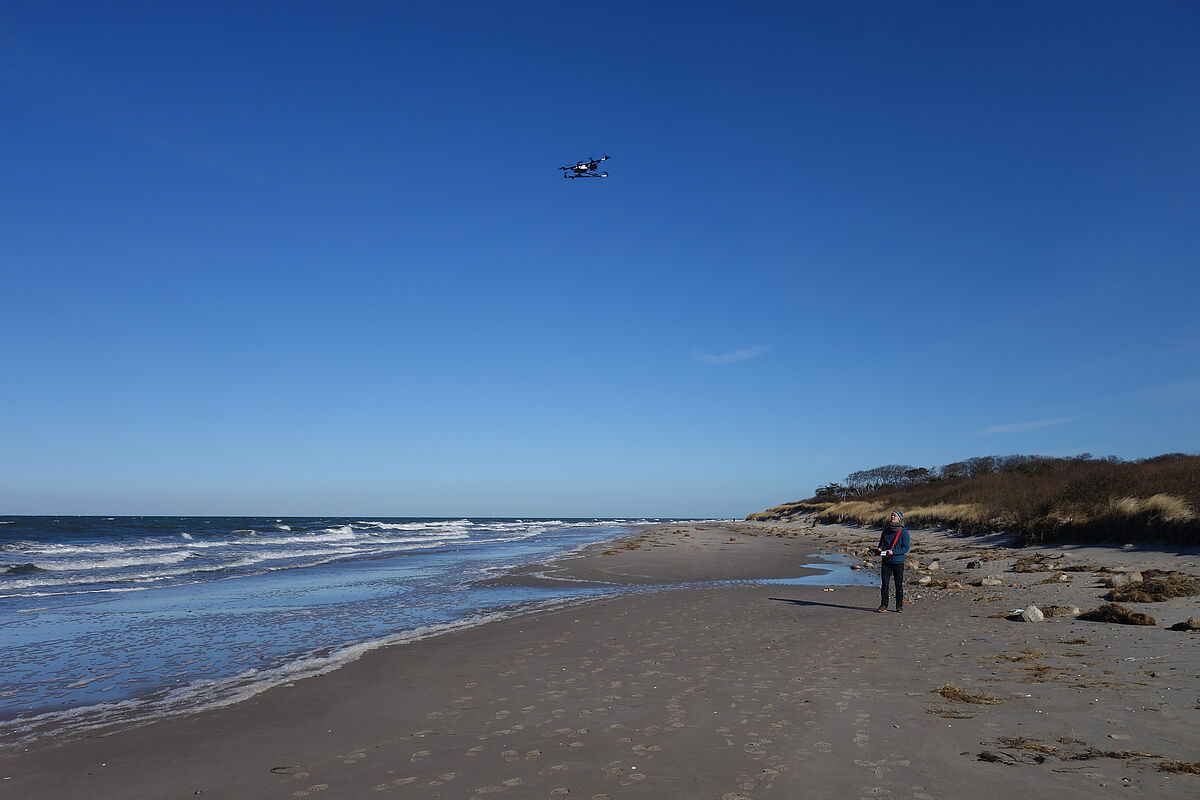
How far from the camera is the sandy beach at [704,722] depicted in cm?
521

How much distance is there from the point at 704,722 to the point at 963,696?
286 centimetres

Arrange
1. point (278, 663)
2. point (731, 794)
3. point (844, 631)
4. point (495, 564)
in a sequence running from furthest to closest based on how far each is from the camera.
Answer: point (495, 564), point (844, 631), point (278, 663), point (731, 794)

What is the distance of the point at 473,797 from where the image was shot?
5.00 metres

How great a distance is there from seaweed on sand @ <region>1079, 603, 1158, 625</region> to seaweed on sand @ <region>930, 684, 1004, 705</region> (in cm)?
538

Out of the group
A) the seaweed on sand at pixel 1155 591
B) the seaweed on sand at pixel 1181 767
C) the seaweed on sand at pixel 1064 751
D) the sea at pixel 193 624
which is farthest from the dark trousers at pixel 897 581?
the seaweed on sand at pixel 1181 767

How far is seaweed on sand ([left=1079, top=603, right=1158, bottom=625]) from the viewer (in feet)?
34.7

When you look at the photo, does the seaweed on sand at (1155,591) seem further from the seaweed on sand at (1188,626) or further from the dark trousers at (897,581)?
the dark trousers at (897,581)

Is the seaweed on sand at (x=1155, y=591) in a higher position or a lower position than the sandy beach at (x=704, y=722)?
higher

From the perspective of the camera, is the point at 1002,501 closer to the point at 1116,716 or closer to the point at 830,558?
the point at 830,558

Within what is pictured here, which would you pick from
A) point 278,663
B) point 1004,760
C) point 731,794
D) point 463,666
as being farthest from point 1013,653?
point 278,663

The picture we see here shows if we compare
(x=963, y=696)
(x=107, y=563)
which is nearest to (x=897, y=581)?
(x=963, y=696)

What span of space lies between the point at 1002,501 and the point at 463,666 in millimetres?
28452

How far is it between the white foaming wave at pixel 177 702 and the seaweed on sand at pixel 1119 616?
38.9 feet

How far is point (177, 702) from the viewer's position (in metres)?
8.07
